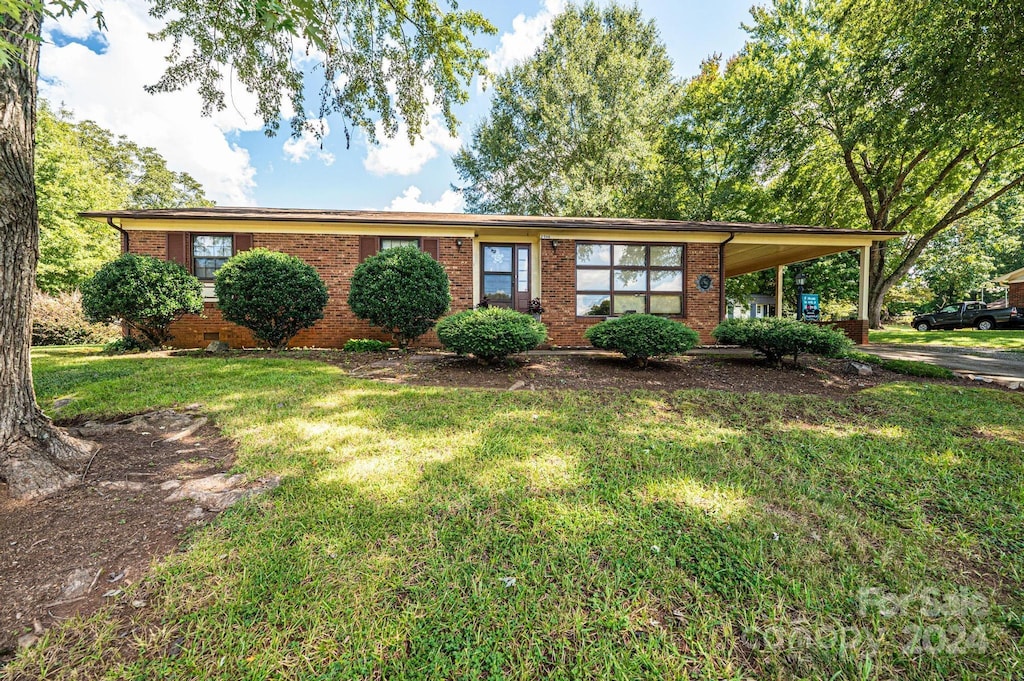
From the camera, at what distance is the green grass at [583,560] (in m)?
1.42

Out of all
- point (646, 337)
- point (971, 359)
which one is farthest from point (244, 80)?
point (971, 359)

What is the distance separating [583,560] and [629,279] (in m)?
8.82

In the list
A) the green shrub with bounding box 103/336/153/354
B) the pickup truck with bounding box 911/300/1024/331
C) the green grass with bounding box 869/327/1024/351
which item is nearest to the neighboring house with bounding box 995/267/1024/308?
the pickup truck with bounding box 911/300/1024/331

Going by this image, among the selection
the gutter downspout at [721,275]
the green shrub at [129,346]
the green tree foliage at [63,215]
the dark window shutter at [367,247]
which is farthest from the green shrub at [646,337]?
the green tree foliage at [63,215]

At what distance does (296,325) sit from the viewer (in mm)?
7566

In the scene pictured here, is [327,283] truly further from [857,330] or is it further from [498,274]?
[857,330]

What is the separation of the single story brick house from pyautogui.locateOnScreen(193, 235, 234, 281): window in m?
0.02

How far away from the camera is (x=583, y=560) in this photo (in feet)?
6.19

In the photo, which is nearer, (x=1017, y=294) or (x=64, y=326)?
(x=64, y=326)

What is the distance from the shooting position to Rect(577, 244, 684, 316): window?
973 cm

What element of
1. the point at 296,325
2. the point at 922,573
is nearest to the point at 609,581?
the point at 922,573

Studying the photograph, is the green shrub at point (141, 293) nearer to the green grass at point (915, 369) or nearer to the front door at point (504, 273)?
the front door at point (504, 273)

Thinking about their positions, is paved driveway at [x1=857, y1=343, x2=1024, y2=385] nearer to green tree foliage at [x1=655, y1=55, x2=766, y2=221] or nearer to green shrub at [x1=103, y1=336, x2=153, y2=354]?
green tree foliage at [x1=655, y1=55, x2=766, y2=221]

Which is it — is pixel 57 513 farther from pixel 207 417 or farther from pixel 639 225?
pixel 639 225
